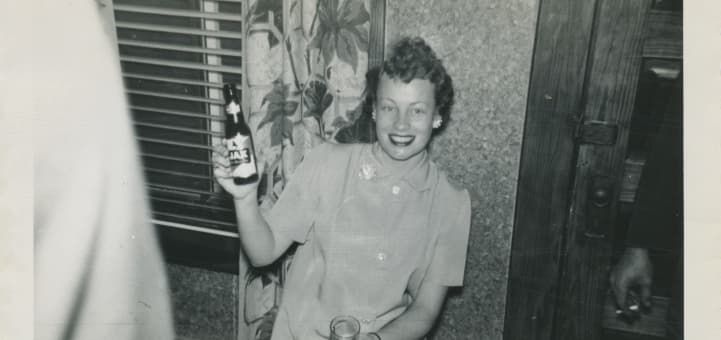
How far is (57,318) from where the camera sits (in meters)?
1.96

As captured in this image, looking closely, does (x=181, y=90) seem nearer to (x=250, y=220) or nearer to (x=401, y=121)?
(x=250, y=220)

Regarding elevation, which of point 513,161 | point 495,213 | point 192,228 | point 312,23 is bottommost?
point 192,228

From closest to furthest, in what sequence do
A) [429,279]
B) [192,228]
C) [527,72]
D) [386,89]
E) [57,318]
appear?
Answer: [386,89] < [429,279] < [527,72] < [57,318] < [192,228]

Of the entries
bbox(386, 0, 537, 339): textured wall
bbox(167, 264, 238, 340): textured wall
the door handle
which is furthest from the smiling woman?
bbox(167, 264, 238, 340): textured wall

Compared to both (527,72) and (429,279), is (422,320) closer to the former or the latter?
(429,279)

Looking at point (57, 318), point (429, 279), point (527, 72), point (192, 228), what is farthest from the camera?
point (192, 228)

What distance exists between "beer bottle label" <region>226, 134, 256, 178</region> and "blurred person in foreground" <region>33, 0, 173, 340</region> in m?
0.86

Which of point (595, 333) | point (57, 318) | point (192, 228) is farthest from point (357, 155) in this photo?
point (57, 318)

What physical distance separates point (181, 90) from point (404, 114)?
1020 millimetres

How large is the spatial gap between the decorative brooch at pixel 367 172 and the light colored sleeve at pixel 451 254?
0.24m

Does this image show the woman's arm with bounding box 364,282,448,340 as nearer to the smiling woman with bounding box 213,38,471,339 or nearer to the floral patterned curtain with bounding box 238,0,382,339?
the smiling woman with bounding box 213,38,471,339

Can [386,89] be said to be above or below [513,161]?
above

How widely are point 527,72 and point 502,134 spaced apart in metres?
0.21

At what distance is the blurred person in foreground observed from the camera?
179 centimetres
